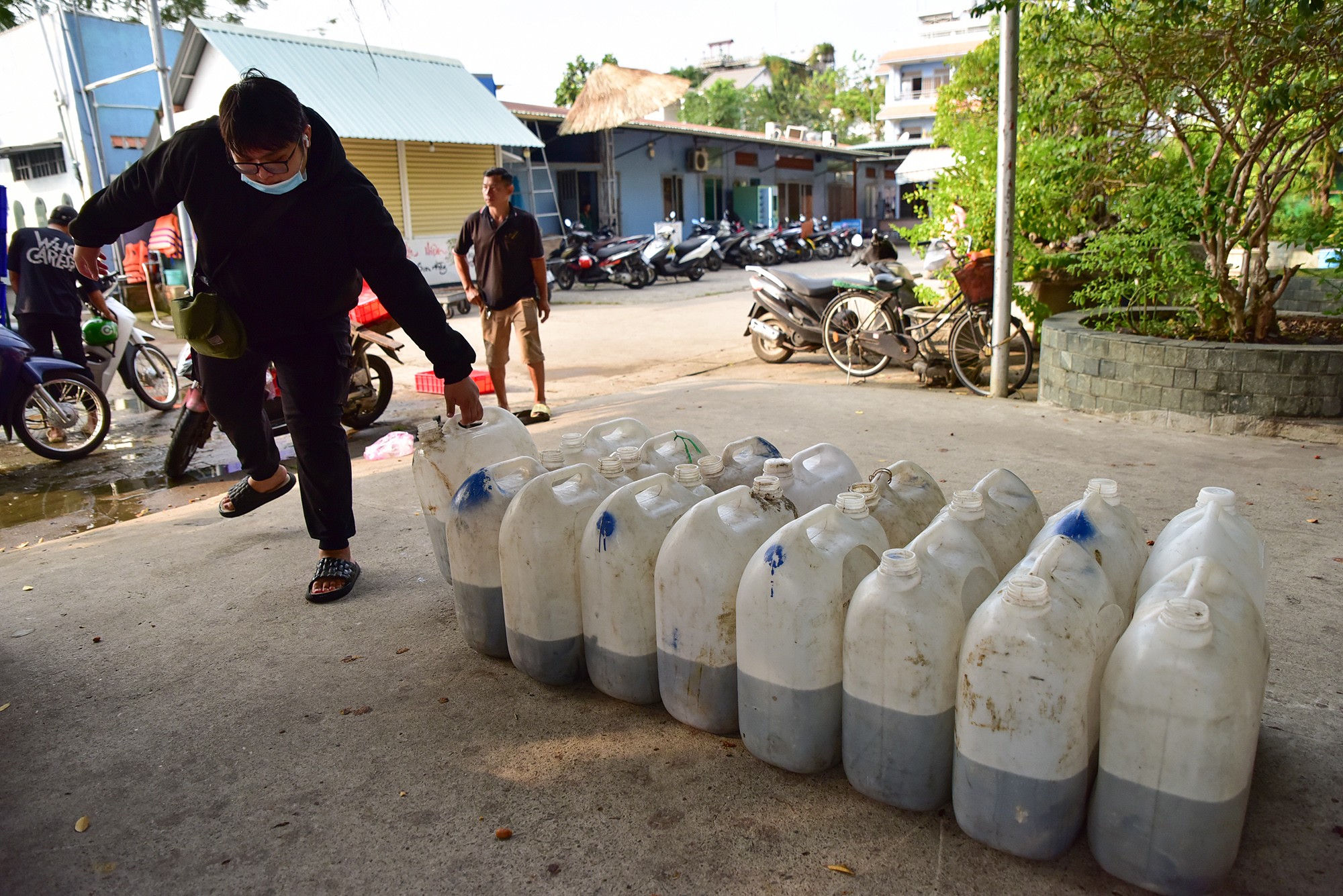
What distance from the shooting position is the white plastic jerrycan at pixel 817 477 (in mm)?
2621

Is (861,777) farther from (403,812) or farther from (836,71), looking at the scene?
(836,71)

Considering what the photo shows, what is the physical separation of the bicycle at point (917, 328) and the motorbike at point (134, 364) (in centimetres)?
579

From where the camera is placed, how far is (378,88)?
15055 mm

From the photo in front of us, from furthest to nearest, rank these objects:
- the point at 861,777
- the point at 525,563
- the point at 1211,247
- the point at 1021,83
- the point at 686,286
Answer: the point at 686,286
the point at 1021,83
the point at 1211,247
the point at 525,563
the point at 861,777

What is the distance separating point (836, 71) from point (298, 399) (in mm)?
56870

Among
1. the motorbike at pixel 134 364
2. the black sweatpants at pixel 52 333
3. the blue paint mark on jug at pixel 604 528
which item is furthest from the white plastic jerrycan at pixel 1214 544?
the motorbike at pixel 134 364

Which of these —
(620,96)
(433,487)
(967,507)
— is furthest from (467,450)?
(620,96)

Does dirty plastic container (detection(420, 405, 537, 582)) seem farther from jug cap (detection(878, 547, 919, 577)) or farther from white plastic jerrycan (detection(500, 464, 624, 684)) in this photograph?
jug cap (detection(878, 547, 919, 577))

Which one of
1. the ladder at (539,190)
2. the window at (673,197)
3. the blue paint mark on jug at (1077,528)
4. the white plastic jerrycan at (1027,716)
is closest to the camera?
the white plastic jerrycan at (1027,716)

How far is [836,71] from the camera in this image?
54062 millimetres

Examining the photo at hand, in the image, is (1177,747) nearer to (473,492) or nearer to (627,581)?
(627,581)

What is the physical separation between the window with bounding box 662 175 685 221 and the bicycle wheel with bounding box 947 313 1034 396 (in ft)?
59.9

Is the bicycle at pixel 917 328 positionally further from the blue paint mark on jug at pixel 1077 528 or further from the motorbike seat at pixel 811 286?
the blue paint mark on jug at pixel 1077 528

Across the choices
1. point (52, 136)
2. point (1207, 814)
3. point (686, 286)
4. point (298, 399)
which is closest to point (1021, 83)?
point (298, 399)
